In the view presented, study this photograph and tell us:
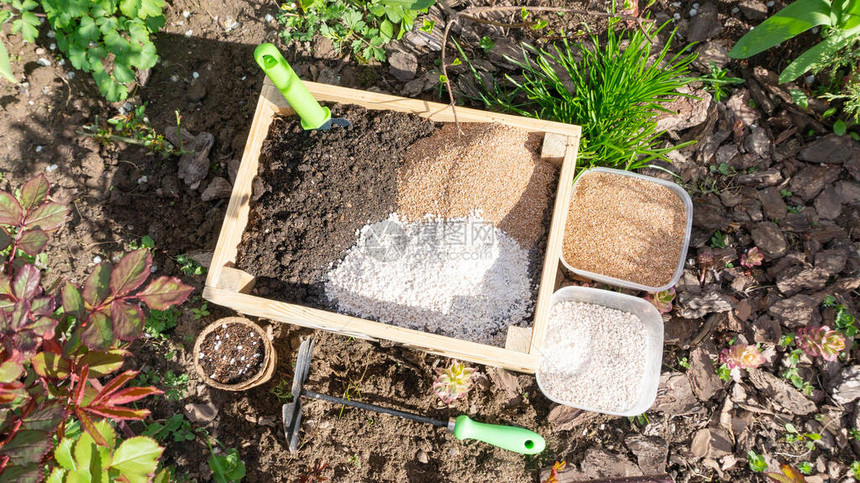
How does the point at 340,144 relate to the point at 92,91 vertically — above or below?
below

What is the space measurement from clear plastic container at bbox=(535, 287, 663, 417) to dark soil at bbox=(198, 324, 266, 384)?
47.9 inches

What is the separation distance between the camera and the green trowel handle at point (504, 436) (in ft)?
7.09

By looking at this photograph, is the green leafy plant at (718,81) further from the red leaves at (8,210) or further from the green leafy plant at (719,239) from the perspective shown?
the red leaves at (8,210)

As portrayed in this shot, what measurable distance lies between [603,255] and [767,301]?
820mm

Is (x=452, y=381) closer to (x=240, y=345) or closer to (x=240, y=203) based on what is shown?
(x=240, y=345)

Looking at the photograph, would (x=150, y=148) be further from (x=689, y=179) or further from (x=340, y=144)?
(x=689, y=179)

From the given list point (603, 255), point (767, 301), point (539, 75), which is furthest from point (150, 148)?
point (767, 301)

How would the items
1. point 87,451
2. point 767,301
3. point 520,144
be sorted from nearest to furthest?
point 87,451
point 520,144
point 767,301

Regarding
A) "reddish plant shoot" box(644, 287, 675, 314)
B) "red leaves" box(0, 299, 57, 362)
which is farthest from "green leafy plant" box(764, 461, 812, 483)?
"red leaves" box(0, 299, 57, 362)

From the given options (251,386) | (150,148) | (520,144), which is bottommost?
(251,386)

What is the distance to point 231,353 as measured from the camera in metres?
2.32

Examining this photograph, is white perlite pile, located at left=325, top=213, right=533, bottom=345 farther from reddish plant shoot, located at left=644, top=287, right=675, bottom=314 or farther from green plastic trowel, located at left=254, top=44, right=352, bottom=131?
reddish plant shoot, located at left=644, top=287, right=675, bottom=314

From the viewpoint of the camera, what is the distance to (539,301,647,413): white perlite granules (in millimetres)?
2416

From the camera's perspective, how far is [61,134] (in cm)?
261
